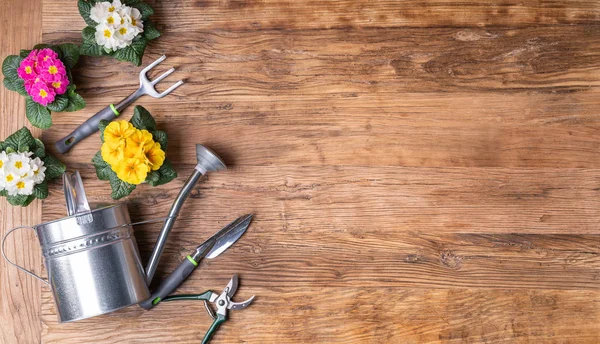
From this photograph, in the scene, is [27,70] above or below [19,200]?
above

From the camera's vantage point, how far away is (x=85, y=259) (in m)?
1.09

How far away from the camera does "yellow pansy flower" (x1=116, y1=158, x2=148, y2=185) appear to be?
1097 millimetres

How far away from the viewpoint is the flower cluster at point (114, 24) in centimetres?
114

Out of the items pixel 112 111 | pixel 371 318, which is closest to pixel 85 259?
pixel 112 111

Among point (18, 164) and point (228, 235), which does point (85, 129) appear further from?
point (228, 235)

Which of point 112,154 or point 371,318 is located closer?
point 112,154

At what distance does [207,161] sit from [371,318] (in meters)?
0.50

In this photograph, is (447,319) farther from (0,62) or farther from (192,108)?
(0,62)

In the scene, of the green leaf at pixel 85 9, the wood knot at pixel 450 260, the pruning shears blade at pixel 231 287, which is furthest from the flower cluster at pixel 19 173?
the wood knot at pixel 450 260

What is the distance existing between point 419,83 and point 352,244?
40 cm

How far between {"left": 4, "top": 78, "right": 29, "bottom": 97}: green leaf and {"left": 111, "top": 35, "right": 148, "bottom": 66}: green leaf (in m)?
0.20

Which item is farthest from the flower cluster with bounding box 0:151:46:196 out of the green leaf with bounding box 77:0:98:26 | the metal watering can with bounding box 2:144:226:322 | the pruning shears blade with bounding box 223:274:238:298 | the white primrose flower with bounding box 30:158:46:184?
the pruning shears blade with bounding box 223:274:238:298

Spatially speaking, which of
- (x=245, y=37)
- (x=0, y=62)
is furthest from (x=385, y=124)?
(x=0, y=62)

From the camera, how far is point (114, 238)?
111cm
